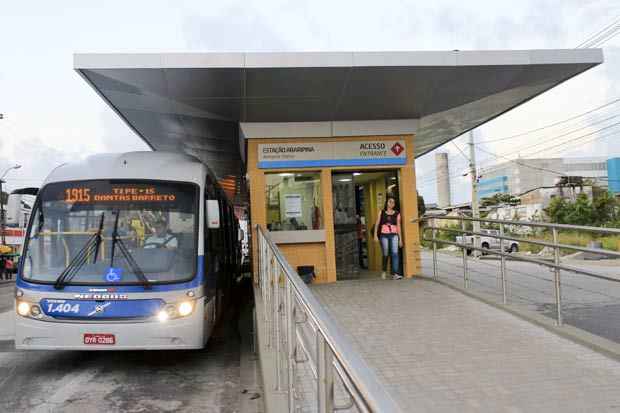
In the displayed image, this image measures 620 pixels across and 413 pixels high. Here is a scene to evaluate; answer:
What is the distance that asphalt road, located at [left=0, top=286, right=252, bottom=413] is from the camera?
16.0ft

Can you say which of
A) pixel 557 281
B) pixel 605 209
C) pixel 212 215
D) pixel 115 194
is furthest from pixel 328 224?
pixel 605 209

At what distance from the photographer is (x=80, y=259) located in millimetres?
5910

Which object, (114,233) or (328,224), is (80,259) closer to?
(114,233)

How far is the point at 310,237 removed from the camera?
32.7 feet

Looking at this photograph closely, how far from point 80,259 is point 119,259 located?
1.43 feet

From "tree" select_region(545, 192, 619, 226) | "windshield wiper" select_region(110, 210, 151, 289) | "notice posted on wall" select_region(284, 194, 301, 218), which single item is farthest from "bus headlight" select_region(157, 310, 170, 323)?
"tree" select_region(545, 192, 619, 226)

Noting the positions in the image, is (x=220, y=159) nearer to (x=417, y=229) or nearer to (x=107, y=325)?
(x=417, y=229)

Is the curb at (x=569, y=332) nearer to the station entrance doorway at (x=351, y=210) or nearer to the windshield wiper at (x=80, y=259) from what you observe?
the station entrance doorway at (x=351, y=210)

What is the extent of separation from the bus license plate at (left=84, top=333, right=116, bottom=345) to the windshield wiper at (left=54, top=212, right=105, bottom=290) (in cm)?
66

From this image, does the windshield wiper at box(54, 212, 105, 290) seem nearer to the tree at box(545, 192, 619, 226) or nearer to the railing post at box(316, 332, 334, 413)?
the railing post at box(316, 332, 334, 413)

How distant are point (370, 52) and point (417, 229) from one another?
4073 mm

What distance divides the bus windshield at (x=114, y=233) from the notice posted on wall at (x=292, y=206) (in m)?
3.60

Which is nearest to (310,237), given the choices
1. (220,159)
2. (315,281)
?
(315,281)

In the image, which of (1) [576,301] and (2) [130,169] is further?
(1) [576,301]
